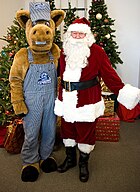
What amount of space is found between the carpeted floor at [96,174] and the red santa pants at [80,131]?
368 millimetres

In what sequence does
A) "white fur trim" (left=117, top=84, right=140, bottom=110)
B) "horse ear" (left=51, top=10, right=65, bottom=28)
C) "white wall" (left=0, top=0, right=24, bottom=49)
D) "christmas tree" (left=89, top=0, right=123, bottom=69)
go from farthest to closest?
"white wall" (left=0, top=0, right=24, bottom=49) → "christmas tree" (left=89, top=0, right=123, bottom=69) → "horse ear" (left=51, top=10, right=65, bottom=28) → "white fur trim" (left=117, top=84, right=140, bottom=110)

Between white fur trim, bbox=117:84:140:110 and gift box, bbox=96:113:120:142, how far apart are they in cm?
93

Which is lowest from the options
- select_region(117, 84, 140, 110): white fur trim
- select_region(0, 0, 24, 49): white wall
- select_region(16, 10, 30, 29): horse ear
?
select_region(117, 84, 140, 110): white fur trim

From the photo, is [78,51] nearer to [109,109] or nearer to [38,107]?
[38,107]

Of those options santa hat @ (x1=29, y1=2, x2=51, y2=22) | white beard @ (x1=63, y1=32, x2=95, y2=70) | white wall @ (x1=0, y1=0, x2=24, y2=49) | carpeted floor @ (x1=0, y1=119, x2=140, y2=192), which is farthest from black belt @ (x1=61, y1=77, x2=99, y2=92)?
white wall @ (x1=0, y1=0, x2=24, y2=49)

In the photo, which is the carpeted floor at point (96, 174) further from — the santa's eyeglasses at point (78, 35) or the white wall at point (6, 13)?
the white wall at point (6, 13)

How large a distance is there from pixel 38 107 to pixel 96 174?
854 mm

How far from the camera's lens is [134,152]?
2.36m

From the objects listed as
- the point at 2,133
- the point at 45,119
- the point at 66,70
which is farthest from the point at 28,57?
the point at 2,133

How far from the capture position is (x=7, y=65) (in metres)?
2.41

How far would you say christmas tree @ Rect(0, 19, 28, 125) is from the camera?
7.89 ft

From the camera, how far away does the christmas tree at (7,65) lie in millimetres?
2405

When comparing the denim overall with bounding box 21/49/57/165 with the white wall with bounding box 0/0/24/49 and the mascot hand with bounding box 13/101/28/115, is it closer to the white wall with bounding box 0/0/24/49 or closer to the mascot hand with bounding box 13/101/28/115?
the mascot hand with bounding box 13/101/28/115

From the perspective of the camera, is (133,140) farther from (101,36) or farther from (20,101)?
(20,101)
